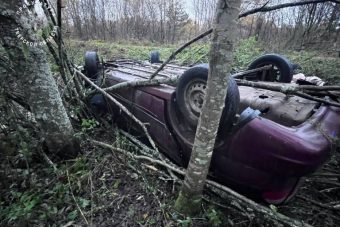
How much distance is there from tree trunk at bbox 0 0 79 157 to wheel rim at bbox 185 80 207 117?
5.13 feet

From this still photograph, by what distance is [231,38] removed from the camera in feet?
6.40

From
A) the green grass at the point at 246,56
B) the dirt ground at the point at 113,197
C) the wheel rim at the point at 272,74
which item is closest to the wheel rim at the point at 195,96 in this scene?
the dirt ground at the point at 113,197

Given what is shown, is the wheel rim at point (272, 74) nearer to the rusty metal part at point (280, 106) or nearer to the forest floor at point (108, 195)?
the rusty metal part at point (280, 106)

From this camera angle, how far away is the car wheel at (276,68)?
3922 mm

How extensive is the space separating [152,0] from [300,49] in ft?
39.1

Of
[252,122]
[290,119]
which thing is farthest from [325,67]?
[252,122]

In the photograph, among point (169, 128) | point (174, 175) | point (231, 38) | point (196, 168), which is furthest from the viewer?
point (169, 128)

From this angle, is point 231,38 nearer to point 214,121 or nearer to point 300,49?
point 214,121

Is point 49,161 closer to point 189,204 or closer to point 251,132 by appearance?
point 189,204

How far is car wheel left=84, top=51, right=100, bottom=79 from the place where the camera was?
500 centimetres

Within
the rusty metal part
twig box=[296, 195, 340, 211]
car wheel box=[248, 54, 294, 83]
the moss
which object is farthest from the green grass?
twig box=[296, 195, 340, 211]

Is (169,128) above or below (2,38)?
below

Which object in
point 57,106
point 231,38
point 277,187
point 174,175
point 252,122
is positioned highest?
point 231,38

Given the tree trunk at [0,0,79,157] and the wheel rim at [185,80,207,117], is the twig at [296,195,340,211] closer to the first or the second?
Answer: the wheel rim at [185,80,207,117]
